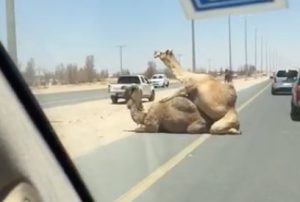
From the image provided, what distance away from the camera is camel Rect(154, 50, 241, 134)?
59.4ft

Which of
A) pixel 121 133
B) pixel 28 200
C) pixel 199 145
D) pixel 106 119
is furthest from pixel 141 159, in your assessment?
pixel 106 119

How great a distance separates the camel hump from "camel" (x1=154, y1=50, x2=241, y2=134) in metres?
0.14

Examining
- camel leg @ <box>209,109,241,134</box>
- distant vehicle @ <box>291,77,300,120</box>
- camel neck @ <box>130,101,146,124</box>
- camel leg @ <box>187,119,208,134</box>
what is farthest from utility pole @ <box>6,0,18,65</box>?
distant vehicle @ <box>291,77,300,120</box>

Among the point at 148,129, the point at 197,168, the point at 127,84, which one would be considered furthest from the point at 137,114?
the point at 127,84

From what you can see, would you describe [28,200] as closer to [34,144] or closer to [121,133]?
[34,144]

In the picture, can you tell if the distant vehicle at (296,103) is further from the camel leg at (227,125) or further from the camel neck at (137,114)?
the camel neck at (137,114)

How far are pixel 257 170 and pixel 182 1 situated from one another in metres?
3.02

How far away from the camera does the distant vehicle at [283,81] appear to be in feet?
160

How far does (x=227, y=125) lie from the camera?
18000 millimetres

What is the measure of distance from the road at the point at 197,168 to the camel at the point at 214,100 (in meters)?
0.63

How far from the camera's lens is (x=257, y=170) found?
1087 centimetres

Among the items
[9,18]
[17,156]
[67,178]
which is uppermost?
[9,18]

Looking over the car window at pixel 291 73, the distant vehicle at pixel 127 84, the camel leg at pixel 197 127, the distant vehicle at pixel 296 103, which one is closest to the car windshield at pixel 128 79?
the distant vehicle at pixel 127 84

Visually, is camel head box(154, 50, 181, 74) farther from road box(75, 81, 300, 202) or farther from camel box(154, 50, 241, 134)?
road box(75, 81, 300, 202)
